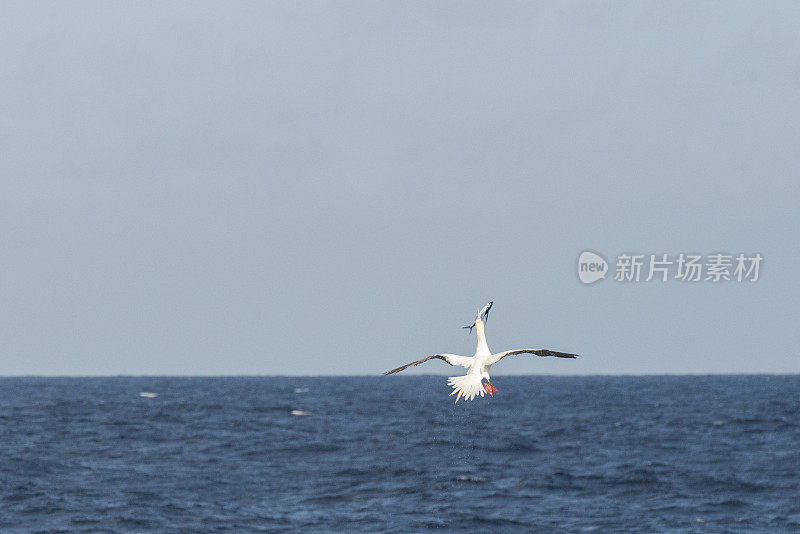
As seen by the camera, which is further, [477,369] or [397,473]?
[397,473]

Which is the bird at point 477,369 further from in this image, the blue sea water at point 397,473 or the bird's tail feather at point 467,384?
the blue sea water at point 397,473

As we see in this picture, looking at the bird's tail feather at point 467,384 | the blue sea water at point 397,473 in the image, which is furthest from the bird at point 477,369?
the blue sea water at point 397,473

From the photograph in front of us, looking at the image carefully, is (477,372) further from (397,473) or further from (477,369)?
(397,473)

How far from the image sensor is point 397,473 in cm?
6450

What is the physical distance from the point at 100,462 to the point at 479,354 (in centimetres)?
6592

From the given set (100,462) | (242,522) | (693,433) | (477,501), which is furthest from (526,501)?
(693,433)

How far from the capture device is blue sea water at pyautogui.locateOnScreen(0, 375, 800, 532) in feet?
163

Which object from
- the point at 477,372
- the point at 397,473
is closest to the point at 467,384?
the point at 477,372

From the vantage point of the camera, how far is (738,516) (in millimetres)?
50250

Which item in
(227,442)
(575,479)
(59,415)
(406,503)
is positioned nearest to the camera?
(406,503)

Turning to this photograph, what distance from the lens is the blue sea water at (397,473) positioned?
49.6m

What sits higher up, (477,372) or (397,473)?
(477,372)

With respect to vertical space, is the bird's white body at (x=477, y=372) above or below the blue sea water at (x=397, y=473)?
above

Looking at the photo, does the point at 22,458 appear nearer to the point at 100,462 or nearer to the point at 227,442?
A: the point at 100,462
